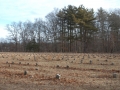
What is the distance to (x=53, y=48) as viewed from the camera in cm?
5991

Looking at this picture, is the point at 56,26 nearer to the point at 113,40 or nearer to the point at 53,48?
the point at 53,48

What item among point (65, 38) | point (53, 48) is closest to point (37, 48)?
point (53, 48)

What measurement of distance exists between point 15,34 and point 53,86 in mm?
66456

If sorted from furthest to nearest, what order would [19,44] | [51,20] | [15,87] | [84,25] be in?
[19,44] < [51,20] < [84,25] < [15,87]

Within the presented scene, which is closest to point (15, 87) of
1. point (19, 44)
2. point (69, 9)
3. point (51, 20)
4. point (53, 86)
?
point (53, 86)

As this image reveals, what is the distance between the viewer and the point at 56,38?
188 ft

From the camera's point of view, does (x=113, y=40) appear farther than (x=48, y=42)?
No

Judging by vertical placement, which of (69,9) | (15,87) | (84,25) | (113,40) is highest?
(69,9)

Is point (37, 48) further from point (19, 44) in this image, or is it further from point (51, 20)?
point (19, 44)

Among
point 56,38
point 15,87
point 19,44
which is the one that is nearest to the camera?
point 15,87

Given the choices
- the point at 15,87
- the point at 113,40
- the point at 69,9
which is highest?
the point at 69,9

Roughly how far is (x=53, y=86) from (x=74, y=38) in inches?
1626

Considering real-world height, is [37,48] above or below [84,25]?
below

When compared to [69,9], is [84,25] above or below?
below
